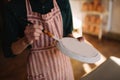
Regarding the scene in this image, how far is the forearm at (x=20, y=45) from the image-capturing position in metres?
0.77

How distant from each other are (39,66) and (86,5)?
2631mm

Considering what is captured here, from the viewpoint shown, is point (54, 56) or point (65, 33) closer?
point (54, 56)

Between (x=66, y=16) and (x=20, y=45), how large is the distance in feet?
0.90

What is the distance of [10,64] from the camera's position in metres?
2.74

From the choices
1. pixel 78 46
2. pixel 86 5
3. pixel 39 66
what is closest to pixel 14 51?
pixel 39 66

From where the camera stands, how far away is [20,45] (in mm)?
784

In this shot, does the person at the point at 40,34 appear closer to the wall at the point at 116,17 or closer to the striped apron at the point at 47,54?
the striped apron at the point at 47,54

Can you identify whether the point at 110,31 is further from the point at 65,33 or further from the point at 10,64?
the point at 65,33

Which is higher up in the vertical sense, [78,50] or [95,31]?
[78,50]

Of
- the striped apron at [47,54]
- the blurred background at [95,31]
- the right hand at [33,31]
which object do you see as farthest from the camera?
the blurred background at [95,31]

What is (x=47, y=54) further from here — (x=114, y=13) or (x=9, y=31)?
(x=114, y=13)

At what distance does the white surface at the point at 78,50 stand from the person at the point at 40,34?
76 millimetres

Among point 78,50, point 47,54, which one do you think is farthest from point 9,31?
point 78,50

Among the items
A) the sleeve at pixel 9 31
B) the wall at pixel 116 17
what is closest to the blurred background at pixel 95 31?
the wall at pixel 116 17
